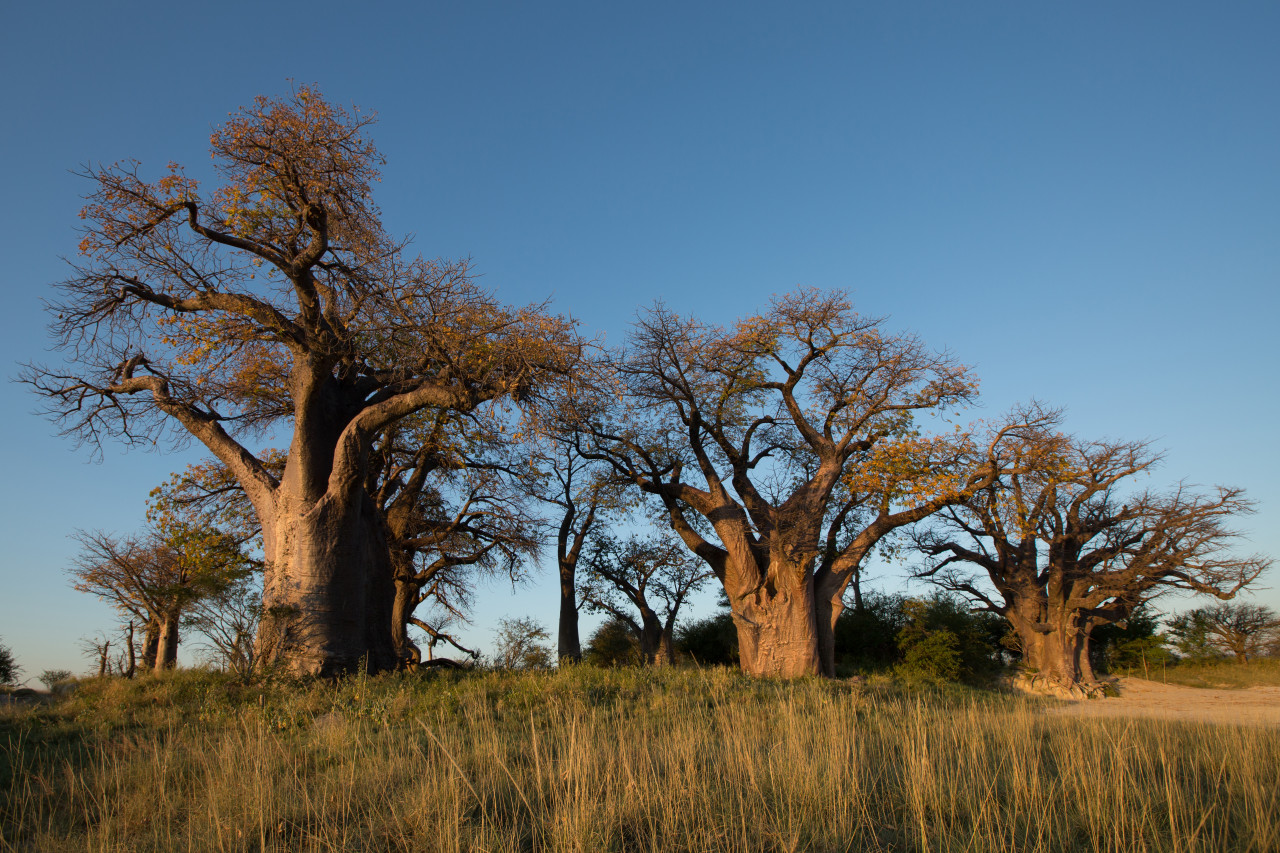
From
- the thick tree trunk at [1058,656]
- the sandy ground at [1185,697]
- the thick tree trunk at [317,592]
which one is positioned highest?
the thick tree trunk at [317,592]

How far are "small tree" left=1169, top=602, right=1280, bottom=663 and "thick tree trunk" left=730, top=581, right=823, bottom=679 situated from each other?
63.7 ft

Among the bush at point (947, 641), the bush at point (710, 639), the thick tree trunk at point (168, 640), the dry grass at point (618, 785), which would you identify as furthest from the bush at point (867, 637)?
the thick tree trunk at point (168, 640)

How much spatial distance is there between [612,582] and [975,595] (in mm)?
11338

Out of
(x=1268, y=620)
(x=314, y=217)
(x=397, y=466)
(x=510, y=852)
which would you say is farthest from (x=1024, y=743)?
(x=1268, y=620)

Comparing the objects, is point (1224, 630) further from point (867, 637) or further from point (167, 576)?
point (167, 576)

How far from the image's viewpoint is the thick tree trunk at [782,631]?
15.0 meters

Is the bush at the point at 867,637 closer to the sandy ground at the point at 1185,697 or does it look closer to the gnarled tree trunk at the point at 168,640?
the sandy ground at the point at 1185,697

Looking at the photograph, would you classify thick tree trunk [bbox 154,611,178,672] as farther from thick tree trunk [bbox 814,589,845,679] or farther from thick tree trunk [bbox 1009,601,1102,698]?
thick tree trunk [bbox 1009,601,1102,698]

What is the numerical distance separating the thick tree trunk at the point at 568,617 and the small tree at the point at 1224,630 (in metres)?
22.1

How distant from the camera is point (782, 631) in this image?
15102 millimetres

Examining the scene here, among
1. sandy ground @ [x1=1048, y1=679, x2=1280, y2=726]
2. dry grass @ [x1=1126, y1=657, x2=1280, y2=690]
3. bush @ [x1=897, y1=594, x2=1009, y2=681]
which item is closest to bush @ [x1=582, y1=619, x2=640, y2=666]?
bush @ [x1=897, y1=594, x2=1009, y2=681]

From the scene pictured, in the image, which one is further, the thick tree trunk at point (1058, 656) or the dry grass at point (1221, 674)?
the dry grass at point (1221, 674)

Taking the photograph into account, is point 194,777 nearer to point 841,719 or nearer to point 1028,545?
point 841,719

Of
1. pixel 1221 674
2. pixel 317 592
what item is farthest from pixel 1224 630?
pixel 317 592
